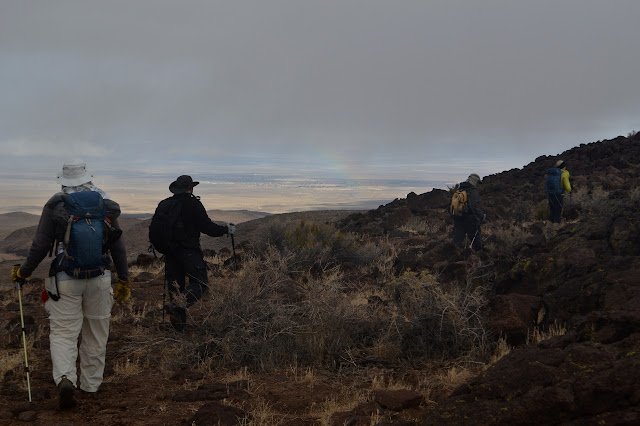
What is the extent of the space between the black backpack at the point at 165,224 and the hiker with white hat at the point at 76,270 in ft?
4.45

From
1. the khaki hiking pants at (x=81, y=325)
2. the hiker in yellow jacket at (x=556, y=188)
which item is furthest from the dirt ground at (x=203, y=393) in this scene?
the hiker in yellow jacket at (x=556, y=188)

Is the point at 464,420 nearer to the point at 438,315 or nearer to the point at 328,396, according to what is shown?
the point at 328,396

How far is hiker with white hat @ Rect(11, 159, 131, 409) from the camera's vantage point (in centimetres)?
432

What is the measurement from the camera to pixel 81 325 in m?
4.55

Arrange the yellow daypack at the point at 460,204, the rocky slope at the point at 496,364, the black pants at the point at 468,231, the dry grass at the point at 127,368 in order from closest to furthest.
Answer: the rocky slope at the point at 496,364 → the dry grass at the point at 127,368 → the yellow daypack at the point at 460,204 → the black pants at the point at 468,231

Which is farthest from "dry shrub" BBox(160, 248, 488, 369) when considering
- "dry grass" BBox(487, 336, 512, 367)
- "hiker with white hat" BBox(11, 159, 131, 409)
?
"hiker with white hat" BBox(11, 159, 131, 409)

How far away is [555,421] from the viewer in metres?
2.45

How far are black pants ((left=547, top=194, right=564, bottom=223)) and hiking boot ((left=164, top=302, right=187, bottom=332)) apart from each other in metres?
10.8

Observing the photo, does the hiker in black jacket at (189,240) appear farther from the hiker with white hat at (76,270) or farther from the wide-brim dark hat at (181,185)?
the hiker with white hat at (76,270)

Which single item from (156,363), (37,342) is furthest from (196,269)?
(37,342)

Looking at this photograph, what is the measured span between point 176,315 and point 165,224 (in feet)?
3.46

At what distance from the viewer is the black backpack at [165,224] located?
605 centimetres

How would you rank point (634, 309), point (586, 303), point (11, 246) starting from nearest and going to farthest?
1. point (634, 309)
2. point (586, 303)
3. point (11, 246)

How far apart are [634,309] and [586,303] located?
1.85 meters
